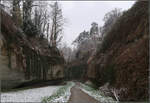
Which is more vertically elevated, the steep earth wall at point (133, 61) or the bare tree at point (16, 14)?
the bare tree at point (16, 14)

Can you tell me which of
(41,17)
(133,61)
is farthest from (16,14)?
(133,61)

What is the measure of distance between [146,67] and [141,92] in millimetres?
1639

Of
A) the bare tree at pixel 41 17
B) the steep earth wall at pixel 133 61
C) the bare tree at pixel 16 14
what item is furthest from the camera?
the bare tree at pixel 41 17

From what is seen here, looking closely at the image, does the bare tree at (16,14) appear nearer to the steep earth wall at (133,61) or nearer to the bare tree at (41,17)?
the bare tree at (41,17)

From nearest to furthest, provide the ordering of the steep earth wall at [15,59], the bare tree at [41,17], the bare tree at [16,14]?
1. the steep earth wall at [15,59]
2. the bare tree at [16,14]
3. the bare tree at [41,17]

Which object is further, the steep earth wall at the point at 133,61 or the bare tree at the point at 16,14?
the bare tree at the point at 16,14

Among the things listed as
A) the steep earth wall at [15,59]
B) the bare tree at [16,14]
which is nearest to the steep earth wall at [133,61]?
the steep earth wall at [15,59]

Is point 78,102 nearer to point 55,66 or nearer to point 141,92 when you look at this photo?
point 141,92

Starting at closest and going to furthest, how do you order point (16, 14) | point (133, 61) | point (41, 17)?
point (133, 61) → point (16, 14) → point (41, 17)

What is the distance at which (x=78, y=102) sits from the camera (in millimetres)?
8969

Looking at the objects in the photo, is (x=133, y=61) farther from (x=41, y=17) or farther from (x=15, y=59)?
(x=41, y=17)

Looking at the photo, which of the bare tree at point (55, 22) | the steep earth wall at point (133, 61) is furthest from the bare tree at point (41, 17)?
the steep earth wall at point (133, 61)

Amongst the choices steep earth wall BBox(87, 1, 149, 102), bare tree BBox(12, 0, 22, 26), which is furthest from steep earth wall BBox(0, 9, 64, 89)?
steep earth wall BBox(87, 1, 149, 102)

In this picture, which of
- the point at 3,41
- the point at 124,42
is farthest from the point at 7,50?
the point at 124,42
